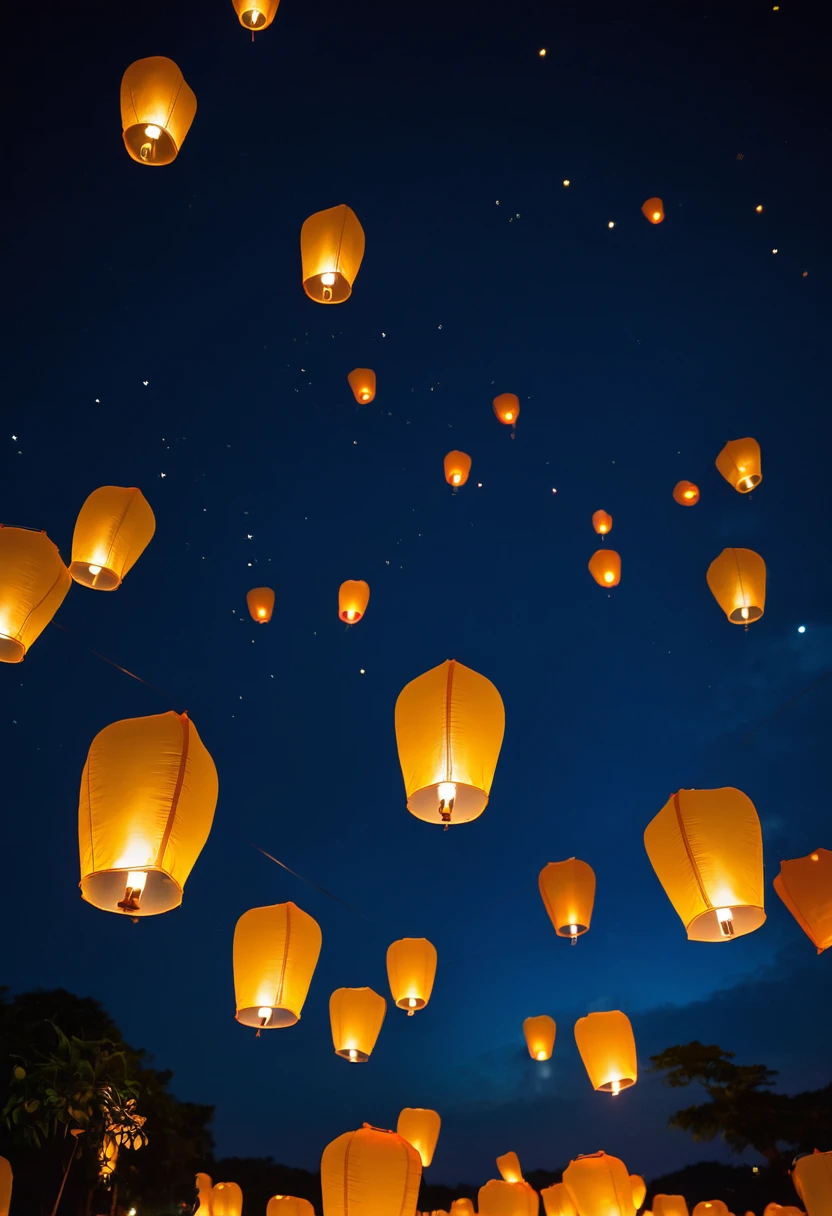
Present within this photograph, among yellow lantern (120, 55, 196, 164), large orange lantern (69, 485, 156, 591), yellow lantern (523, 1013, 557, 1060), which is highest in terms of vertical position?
yellow lantern (120, 55, 196, 164)

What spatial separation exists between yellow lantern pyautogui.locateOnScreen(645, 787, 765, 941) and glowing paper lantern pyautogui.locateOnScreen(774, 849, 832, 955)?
4.70 feet

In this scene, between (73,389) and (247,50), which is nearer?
(247,50)

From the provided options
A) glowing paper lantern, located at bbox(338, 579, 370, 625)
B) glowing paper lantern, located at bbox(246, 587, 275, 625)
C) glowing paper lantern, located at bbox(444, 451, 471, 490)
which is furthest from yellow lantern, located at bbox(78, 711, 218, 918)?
glowing paper lantern, located at bbox(444, 451, 471, 490)

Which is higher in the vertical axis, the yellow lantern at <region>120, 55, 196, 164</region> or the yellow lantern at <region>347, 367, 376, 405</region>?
the yellow lantern at <region>347, 367, 376, 405</region>

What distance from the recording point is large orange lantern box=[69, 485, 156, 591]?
4984mm

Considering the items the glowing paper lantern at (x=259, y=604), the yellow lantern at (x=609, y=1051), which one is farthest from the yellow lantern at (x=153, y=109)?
the yellow lantern at (x=609, y=1051)

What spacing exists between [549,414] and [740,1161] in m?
16.3

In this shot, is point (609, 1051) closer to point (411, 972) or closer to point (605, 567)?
point (411, 972)

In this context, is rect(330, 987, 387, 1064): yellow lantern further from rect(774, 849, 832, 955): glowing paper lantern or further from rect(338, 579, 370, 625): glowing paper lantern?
rect(338, 579, 370, 625): glowing paper lantern

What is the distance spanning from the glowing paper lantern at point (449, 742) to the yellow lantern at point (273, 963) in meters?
1.30

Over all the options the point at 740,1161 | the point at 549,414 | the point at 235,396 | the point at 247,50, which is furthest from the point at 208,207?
the point at 740,1161

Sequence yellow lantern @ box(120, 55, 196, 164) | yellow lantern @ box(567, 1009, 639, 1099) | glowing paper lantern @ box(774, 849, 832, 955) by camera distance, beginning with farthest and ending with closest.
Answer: yellow lantern @ box(567, 1009, 639, 1099)
glowing paper lantern @ box(774, 849, 832, 955)
yellow lantern @ box(120, 55, 196, 164)

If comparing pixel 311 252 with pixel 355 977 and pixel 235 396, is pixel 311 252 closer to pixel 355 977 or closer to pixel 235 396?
pixel 235 396

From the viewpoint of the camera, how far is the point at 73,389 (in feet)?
31.0
